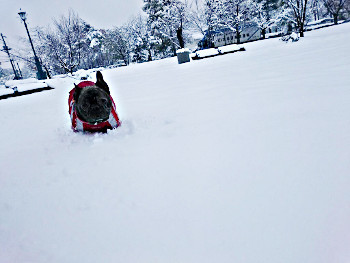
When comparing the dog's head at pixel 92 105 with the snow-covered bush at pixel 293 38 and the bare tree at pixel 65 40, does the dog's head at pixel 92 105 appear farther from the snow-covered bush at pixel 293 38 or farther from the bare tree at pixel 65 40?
the bare tree at pixel 65 40

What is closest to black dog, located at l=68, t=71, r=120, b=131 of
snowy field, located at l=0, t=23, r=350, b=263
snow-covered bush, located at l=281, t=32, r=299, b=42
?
snowy field, located at l=0, t=23, r=350, b=263

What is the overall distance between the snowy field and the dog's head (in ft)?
1.21

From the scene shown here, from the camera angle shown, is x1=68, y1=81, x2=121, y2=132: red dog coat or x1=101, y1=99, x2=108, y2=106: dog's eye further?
x1=68, y1=81, x2=121, y2=132: red dog coat

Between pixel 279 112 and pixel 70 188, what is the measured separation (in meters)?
2.69

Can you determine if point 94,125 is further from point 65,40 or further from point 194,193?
point 65,40

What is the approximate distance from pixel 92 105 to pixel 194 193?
6.19 ft

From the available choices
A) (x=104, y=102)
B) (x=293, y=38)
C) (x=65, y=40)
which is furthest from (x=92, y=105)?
(x=65, y=40)

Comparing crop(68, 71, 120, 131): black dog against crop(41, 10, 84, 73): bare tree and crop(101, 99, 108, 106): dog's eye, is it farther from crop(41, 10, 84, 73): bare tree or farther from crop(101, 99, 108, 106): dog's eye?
crop(41, 10, 84, 73): bare tree

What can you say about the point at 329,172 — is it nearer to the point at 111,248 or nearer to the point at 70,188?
the point at 111,248

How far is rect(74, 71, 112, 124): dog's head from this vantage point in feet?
9.17

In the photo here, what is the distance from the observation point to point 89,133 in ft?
11.0

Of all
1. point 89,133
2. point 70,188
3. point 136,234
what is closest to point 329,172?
point 136,234

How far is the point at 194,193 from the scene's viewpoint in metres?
1.60

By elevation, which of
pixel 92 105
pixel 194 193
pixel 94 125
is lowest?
pixel 194 193
